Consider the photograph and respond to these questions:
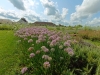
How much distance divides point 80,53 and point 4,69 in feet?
7.88

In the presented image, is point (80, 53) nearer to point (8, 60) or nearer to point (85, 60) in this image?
point (85, 60)

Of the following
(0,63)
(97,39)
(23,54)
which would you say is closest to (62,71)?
(23,54)

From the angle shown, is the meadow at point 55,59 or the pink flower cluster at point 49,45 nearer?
the pink flower cluster at point 49,45

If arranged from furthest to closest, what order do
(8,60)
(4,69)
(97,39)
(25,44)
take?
(97,39) < (8,60) < (25,44) < (4,69)

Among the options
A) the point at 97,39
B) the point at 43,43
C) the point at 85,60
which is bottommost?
the point at 97,39

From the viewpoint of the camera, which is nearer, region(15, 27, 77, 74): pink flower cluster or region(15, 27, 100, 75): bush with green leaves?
region(15, 27, 77, 74): pink flower cluster

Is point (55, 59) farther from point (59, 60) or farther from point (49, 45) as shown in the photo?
point (49, 45)

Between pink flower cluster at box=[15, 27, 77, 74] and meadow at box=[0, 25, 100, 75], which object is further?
meadow at box=[0, 25, 100, 75]

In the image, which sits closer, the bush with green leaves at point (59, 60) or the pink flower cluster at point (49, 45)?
the pink flower cluster at point (49, 45)

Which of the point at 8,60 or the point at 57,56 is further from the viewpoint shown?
the point at 8,60

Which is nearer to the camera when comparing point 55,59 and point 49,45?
point 55,59

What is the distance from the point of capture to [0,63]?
4926mm

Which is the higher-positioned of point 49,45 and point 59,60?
point 49,45

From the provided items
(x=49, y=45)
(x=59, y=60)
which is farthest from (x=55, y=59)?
(x=49, y=45)
